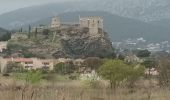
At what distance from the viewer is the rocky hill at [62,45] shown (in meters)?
123

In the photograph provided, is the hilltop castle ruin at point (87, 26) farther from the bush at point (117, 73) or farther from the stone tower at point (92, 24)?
the bush at point (117, 73)

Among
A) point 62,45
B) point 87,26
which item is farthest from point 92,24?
point 62,45

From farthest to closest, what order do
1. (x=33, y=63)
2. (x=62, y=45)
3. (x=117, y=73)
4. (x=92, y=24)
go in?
(x=92, y=24)
(x=62, y=45)
(x=33, y=63)
(x=117, y=73)

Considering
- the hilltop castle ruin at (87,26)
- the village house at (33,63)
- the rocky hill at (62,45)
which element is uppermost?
the hilltop castle ruin at (87,26)

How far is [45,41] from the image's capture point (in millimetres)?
128125

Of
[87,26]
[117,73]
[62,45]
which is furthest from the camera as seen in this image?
[87,26]

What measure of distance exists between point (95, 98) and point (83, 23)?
128 meters

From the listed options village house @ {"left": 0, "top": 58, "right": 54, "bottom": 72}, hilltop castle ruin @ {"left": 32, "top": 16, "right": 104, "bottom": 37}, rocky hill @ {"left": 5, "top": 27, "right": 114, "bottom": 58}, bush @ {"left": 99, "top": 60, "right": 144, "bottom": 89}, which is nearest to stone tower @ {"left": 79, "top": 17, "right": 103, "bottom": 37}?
hilltop castle ruin @ {"left": 32, "top": 16, "right": 104, "bottom": 37}

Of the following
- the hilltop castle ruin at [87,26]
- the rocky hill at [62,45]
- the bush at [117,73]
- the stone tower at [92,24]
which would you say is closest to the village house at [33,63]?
the rocky hill at [62,45]

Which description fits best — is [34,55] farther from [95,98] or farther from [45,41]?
[95,98]

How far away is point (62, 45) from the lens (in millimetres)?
129750

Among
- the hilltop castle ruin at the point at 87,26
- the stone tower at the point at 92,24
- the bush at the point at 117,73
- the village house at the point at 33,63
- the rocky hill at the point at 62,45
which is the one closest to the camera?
the bush at the point at 117,73

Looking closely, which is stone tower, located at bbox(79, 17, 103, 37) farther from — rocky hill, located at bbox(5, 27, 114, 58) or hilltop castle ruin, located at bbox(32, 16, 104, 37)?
rocky hill, located at bbox(5, 27, 114, 58)

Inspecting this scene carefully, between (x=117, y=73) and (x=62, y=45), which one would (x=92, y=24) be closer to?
(x=62, y=45)
